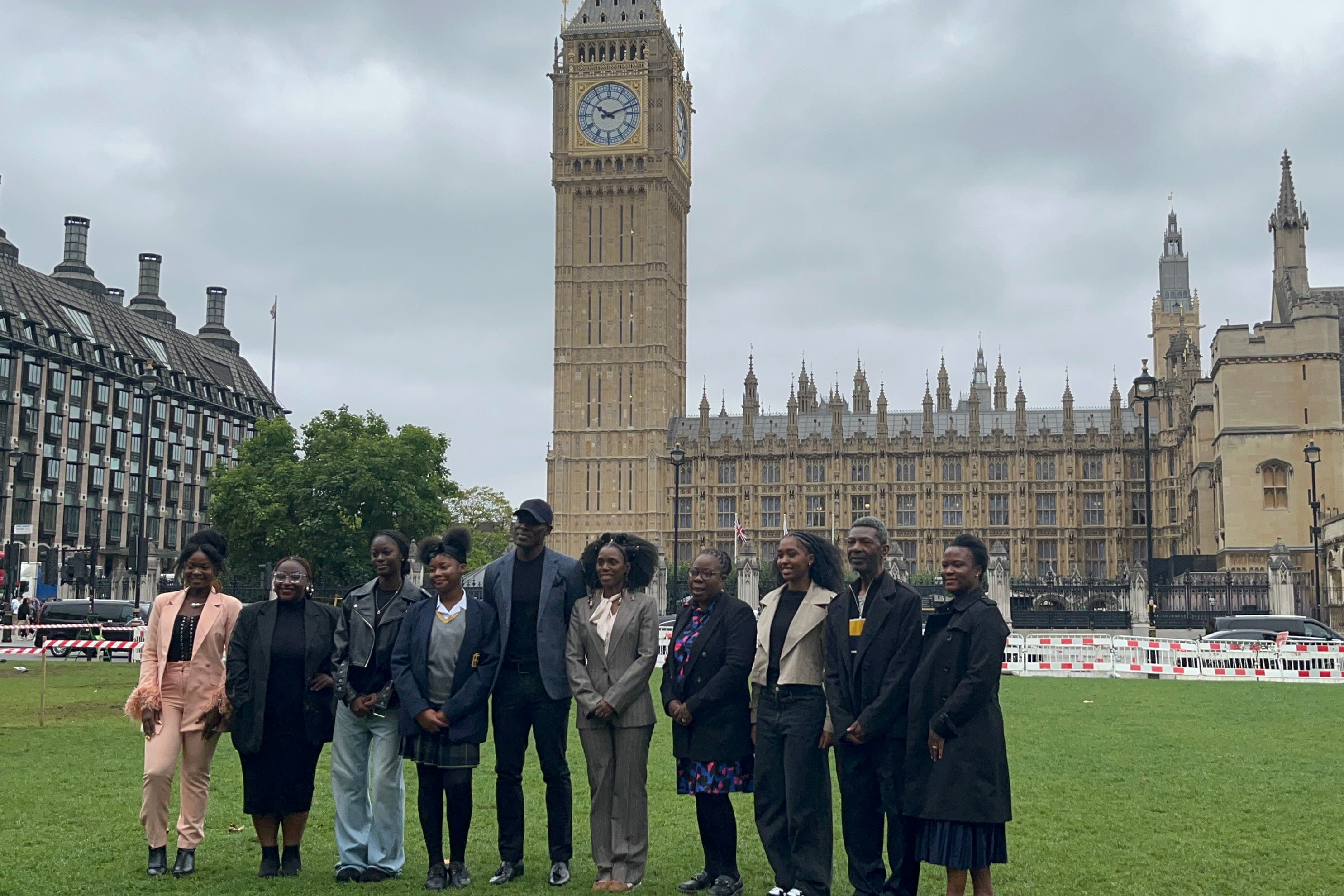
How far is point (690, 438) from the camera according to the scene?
7569 centimetres

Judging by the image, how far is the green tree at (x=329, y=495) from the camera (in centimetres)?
4388

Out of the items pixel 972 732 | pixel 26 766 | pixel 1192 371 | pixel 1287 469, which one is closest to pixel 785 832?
pixel 972 732

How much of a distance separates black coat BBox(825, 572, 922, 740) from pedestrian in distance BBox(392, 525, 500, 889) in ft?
6.21

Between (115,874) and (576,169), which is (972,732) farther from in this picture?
(576,169)

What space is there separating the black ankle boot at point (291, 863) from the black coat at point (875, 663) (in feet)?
9.97

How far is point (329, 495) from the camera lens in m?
44.3

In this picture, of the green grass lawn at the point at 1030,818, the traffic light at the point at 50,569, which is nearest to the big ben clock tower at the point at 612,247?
the traffic light at the point at 50,569

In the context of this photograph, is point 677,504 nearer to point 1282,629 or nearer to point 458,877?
point 1282,629

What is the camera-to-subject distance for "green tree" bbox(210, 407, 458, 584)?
4388cm

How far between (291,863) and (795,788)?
2.81 metres

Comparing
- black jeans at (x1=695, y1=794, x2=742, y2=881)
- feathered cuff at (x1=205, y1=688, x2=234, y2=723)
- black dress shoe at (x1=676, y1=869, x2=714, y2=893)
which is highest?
feathered cuff at (x1=205, y1=688, x2=234, y2=723)

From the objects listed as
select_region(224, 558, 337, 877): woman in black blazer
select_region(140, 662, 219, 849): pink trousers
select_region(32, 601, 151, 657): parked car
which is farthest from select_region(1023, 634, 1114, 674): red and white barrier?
select_region(140, 662, 219, 849): pink trousers

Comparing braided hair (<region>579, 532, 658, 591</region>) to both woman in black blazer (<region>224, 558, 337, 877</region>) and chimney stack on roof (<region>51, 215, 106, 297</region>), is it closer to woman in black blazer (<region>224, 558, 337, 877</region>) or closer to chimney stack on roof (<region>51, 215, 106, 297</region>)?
woman in black blazer (<region>224, 558, 337, 877</region>)

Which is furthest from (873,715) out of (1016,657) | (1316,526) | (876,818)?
(1316,526)
